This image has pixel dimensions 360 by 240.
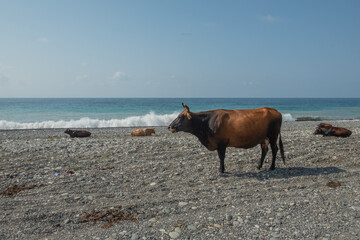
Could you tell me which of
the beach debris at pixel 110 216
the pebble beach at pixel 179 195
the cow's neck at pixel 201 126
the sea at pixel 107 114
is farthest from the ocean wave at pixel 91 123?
the beach debris at pixel 110 216

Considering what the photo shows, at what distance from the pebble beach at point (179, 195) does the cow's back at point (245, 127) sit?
0.95m

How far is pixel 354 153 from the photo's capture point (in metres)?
10.2

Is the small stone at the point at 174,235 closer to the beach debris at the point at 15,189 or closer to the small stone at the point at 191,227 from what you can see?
the small stone at the point at 191,227

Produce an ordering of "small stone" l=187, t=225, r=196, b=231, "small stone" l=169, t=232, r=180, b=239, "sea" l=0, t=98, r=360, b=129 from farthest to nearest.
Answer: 1. "sea" l=0, t=98, r=360, b=129
2. "small stone" l=187, t=225, r=196, b=231
3. "small stone" l=169, t=232, r=180, b=239

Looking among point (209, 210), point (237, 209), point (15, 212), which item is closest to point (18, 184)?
point (15, 212)

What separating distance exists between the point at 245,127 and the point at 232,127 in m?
0.33

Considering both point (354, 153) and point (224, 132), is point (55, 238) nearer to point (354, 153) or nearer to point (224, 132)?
point (224, 132)

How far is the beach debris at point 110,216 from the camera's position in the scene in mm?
5414

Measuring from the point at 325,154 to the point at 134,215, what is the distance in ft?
24.0

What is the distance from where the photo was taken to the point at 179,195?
21.9 feet

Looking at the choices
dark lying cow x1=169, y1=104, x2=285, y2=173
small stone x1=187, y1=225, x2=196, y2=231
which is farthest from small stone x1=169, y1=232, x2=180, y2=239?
dark lying cow x1=169, y1=104, x2=285, y2=173

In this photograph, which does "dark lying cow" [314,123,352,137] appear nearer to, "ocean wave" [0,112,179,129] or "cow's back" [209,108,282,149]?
"cow's back" [209,108,282,149]

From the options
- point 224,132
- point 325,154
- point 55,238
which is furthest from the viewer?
point 325,154

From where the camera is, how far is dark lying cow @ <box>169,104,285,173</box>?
315 inches
